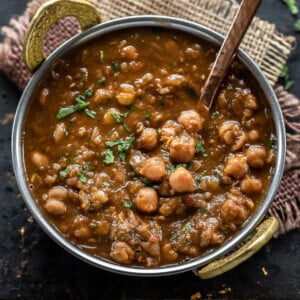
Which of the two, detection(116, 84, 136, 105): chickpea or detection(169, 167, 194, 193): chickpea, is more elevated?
detection(116, 84, 136, 105): chickpea

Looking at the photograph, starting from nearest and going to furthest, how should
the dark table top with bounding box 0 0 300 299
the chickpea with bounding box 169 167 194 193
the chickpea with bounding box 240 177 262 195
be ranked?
the chickpea with bounding box 169 167 194 193 < the chickpea with bounding box 240 177 262 195 < the dark table top with bounding box 0 0 300 299

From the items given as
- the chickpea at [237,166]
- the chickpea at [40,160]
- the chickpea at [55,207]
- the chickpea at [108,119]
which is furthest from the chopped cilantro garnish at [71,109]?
the chickpea at [237,166]

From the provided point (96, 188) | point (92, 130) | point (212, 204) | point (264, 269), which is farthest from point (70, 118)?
point (264, 269)

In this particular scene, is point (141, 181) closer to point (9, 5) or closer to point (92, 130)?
point (92, 130)

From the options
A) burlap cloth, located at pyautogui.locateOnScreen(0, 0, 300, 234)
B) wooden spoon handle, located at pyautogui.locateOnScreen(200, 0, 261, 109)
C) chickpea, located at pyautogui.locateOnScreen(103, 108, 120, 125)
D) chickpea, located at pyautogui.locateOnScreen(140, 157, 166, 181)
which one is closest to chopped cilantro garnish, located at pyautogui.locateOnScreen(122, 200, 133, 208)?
chickpea, located at pyautogui.locateOnScreen(140, 157, 166, 181)

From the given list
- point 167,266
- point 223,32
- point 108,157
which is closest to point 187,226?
point 167,266

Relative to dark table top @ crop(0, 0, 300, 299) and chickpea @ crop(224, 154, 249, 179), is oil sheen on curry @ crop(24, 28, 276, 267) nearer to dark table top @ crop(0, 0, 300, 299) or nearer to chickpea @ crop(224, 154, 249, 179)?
chickpea @ crop(224, 154, 249, 179)
